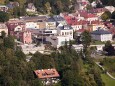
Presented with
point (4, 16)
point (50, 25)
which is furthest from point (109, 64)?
point (4, 16)

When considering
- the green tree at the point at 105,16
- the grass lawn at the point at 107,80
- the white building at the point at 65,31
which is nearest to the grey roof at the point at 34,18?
the white building at the point at 65,31

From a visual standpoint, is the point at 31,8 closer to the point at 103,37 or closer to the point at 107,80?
the point at 103,37

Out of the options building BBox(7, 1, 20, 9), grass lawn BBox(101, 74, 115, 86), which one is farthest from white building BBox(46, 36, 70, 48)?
building BBox(7, 1, 20, 9)

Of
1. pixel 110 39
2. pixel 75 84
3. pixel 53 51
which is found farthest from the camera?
pixel 110 39

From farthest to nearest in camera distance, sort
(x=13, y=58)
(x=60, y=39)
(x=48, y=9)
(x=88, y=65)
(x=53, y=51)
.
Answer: (x=48, y=9) → (x=60, y=39) → (x=53, y=51) → (x=88, y=65) → (x=13, y=58)

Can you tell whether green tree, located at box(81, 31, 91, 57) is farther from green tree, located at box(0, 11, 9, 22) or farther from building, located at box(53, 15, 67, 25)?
green tree, located at box(0, 11, 9, 22)

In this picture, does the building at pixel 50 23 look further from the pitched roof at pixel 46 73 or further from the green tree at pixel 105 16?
the pitched roof at pixel 46 73

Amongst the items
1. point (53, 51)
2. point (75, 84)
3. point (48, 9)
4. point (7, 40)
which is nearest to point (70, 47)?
point (53, 51)

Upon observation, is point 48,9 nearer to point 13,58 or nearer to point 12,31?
point 12,31

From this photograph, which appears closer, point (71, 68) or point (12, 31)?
point (71, 68)
